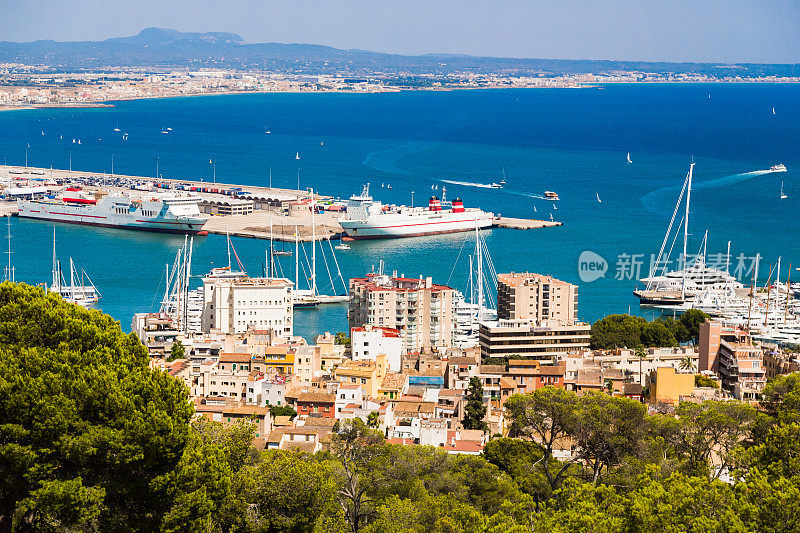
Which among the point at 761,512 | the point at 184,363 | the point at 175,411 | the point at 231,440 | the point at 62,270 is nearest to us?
the point at 761,512

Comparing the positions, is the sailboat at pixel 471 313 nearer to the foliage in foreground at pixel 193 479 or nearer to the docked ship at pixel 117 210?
the foliage in foreground at pixel 193 479

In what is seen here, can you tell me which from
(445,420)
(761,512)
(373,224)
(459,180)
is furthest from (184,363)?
(459,180)

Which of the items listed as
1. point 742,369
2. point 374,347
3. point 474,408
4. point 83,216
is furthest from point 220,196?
point 474,408

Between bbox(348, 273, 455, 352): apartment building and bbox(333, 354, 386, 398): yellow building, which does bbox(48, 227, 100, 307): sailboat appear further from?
bbox(333, 354, 386, 398): yellow building

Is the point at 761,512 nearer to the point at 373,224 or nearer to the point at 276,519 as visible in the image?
the point at 276,519

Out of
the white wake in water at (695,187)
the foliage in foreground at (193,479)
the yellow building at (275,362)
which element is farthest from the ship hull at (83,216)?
the foliage in foreground at (193,479)
